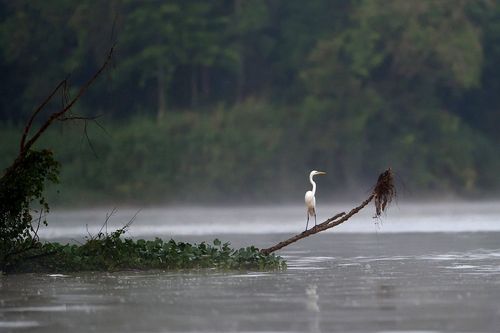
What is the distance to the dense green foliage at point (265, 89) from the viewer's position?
57.2 meters

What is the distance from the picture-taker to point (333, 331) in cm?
1254

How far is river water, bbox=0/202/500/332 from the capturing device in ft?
43.3

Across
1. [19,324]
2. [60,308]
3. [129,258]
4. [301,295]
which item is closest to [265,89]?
[129,258]

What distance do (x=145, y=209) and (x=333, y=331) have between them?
1567 inches

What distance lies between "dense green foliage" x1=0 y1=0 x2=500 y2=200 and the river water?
1184 inches

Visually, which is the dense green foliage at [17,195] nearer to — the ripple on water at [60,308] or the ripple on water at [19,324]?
the ripple on water at [60,308]

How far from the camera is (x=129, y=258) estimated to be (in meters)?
20.0

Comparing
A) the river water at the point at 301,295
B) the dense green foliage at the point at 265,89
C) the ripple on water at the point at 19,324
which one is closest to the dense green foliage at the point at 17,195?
the river water at the point at 301,295

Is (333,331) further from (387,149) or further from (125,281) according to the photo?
A: (387,149)

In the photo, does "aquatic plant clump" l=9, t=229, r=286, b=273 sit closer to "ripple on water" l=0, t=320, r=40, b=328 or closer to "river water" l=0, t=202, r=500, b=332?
"river water" l=0, t=202, r=500, b=332

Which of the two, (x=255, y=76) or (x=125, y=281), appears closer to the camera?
(x=125, y=281)

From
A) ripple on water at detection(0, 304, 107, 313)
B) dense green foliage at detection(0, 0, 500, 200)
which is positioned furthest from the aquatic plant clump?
dense green foliage at detection(0, 0, 500, 200)

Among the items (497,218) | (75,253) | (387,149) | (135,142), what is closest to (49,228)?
(497,218)

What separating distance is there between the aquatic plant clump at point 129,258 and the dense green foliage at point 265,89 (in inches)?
1400
